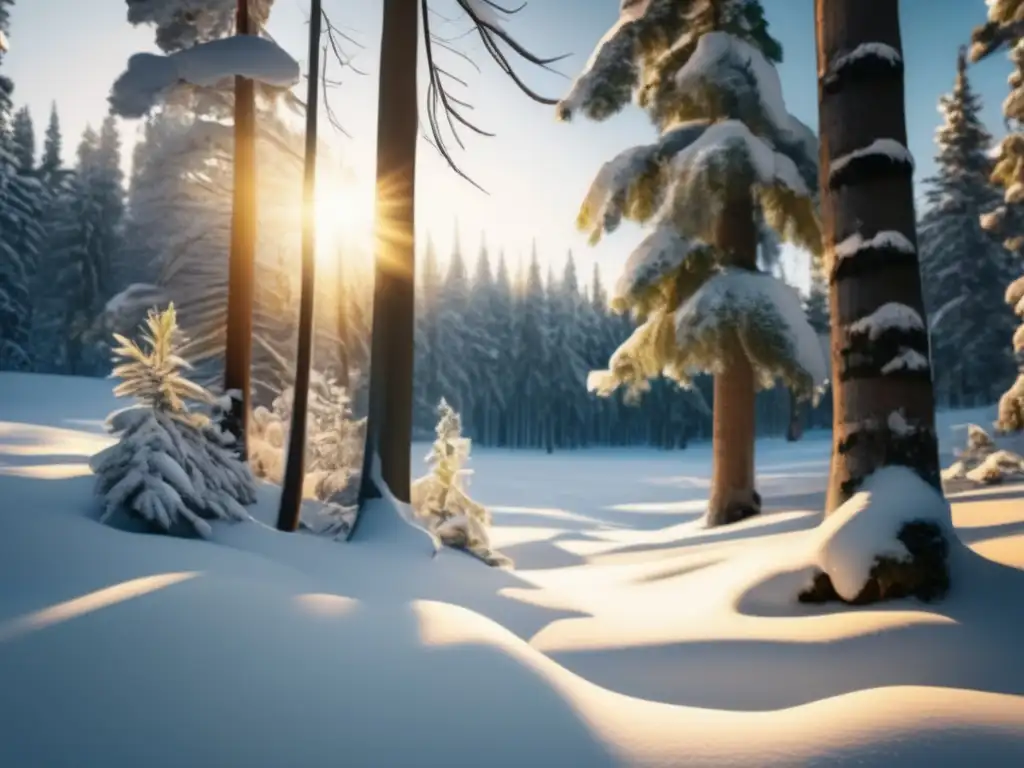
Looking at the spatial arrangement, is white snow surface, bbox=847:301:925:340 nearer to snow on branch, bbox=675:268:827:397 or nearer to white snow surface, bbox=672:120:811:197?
snow on branch, bbox=675:268:827:397

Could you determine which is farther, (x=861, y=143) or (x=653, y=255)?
(x=653, y=255)

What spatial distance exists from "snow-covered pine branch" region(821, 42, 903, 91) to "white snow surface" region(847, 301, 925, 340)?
158 cm

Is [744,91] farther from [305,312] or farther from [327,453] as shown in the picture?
[327,453]

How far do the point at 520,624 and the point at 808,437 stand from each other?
6388cm

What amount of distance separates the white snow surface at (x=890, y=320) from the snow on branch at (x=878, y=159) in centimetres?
89

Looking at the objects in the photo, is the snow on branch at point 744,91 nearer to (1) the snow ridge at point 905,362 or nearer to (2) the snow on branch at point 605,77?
(2) the snow on branch at point 605,77

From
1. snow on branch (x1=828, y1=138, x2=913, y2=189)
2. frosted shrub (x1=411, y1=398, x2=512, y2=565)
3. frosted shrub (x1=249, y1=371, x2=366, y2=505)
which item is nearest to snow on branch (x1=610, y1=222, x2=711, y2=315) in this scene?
frosted shrub (x1=411, y1=398, x2=512, y2=565)

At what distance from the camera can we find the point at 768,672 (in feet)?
9.85

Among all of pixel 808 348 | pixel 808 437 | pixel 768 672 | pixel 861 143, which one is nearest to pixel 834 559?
pixel 768 672

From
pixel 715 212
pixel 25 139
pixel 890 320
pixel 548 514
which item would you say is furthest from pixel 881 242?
pixel 25 139

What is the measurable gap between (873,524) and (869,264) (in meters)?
1.66

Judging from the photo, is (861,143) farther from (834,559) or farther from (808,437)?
(808,437)

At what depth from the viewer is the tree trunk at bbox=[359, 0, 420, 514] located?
20.9 ft

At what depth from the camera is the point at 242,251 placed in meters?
10.5
